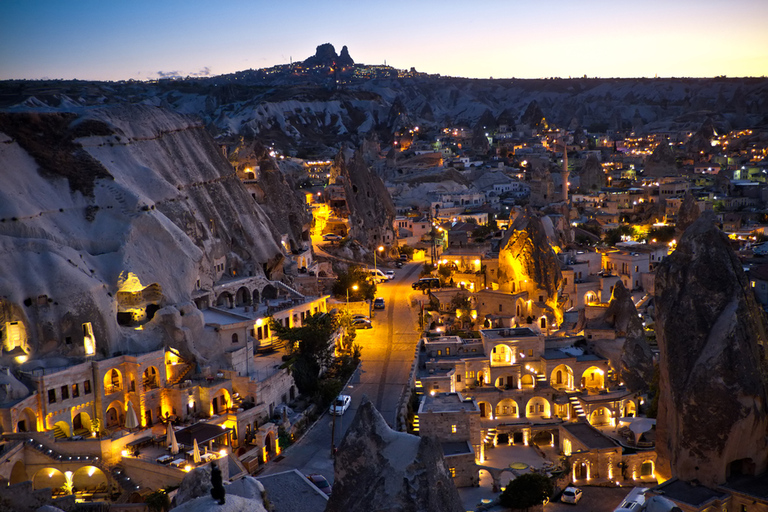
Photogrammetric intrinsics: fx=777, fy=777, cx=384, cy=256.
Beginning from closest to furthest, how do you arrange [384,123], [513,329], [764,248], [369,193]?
[513,329], [764,248], [369,193], [384,123]

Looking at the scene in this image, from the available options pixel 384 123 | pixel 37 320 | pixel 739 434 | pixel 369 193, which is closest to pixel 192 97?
pixel 384 123

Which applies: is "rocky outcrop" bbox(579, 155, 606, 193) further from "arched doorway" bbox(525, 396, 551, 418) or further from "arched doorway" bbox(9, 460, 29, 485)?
"arched doorway" bbox(9, 460, 29, 485)

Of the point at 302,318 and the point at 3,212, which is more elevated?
the point at 3,212

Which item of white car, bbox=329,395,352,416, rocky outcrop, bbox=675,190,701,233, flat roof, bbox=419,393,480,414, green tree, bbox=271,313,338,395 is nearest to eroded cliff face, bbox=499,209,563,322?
green tree, bbox=271,313,338,395

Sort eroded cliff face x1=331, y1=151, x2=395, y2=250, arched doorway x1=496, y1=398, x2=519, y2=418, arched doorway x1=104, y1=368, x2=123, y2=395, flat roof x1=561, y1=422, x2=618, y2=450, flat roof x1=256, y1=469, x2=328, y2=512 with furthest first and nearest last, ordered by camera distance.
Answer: eroded cliff face x1=331, y1=151, x2=395, y2=250 → arched doorway x1=496, y1=398, x2=519, y2=418 → flat roof x1=561, y1=422, x2=618, y2=450 → arched doorway x1=104, y1=368, x2=123, y2=395 → flat roof x1=256, y1=469, x2=328, y2=512

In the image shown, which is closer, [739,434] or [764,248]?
[739,434]

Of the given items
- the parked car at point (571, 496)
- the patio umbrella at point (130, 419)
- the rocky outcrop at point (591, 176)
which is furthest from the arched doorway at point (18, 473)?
the rocky outcrop at point (591, 176)

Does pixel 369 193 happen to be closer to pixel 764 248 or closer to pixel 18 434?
pixel 764 248
